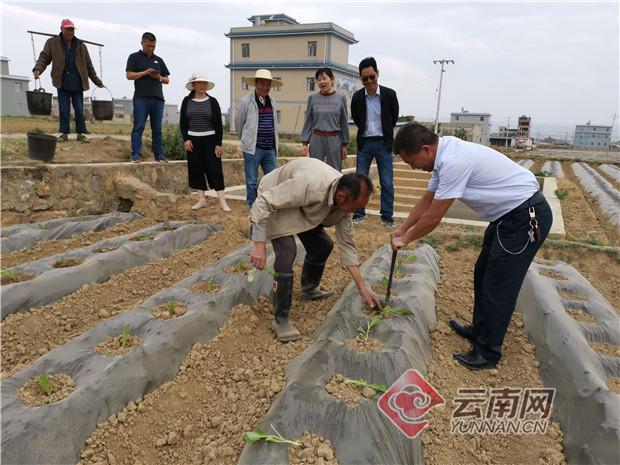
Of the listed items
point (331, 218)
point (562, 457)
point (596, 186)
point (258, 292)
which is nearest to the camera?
point (562, 457)

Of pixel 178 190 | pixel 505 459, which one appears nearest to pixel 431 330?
pixel 505 459

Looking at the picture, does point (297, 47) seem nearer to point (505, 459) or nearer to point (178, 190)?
point (178, 190)

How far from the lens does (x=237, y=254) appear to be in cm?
391

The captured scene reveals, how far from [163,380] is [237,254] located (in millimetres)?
1621

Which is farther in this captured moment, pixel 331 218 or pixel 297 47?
pixel 297 47

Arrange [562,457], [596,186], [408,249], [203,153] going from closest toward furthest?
[562,457] < [408,249] < [203,153] < [596,186]

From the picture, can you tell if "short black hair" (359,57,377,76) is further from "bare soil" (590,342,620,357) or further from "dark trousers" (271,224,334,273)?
"bare soil" (590,342,620,357)

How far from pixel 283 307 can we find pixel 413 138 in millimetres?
1415

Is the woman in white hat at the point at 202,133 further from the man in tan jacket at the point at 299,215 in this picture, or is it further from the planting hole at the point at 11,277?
the man in tan jacket at the point at 299,215

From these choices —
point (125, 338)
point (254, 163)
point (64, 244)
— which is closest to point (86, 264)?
point (64, 244)

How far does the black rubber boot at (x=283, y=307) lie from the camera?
285cm

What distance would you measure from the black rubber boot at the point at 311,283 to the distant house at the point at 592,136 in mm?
84441

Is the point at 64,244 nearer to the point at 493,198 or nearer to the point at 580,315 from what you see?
the point at 493,198

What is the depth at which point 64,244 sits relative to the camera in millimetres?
4480
